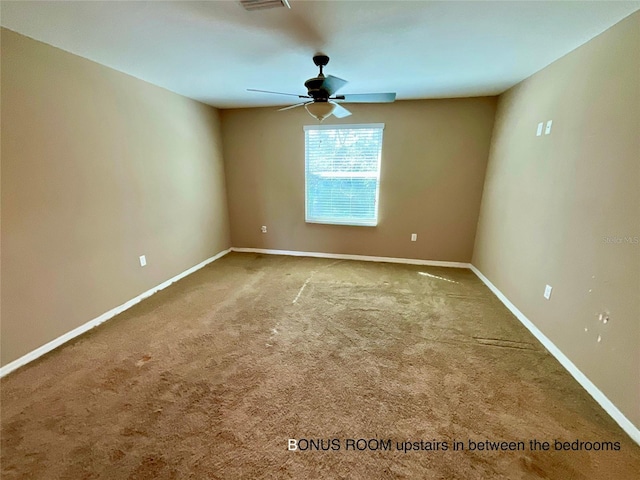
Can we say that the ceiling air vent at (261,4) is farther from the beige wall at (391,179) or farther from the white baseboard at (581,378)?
the white baseboard at (581,378)

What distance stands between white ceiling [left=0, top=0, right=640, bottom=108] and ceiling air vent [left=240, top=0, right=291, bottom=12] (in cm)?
5

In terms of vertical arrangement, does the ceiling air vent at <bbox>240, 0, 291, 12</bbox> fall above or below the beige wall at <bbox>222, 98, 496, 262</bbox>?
above

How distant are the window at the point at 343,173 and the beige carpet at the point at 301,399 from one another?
174 cm

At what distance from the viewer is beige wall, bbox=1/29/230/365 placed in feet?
6.30

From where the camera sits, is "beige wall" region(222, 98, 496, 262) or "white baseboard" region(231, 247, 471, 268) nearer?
"beige wall" region(222, 98, 496, 262)

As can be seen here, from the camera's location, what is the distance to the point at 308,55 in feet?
7.23

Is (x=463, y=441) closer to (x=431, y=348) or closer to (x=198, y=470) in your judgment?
(x=431, y=348)

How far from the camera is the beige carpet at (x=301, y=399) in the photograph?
4.48ft

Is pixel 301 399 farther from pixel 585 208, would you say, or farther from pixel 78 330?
pixel 585 208

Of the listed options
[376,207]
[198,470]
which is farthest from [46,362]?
[376,207]

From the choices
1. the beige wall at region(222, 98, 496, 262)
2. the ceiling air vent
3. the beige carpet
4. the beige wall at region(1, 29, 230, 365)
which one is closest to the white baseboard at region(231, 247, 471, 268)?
the beige wall at region(222, 98, 496, 262)

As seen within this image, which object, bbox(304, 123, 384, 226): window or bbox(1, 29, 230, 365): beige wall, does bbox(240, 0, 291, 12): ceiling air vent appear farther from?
bbox(304, 123, 384, 226): window

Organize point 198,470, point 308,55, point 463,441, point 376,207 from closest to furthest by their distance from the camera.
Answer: point 198,470
point 463,441
point 308,55
point 376,207

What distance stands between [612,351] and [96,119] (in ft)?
13.8
